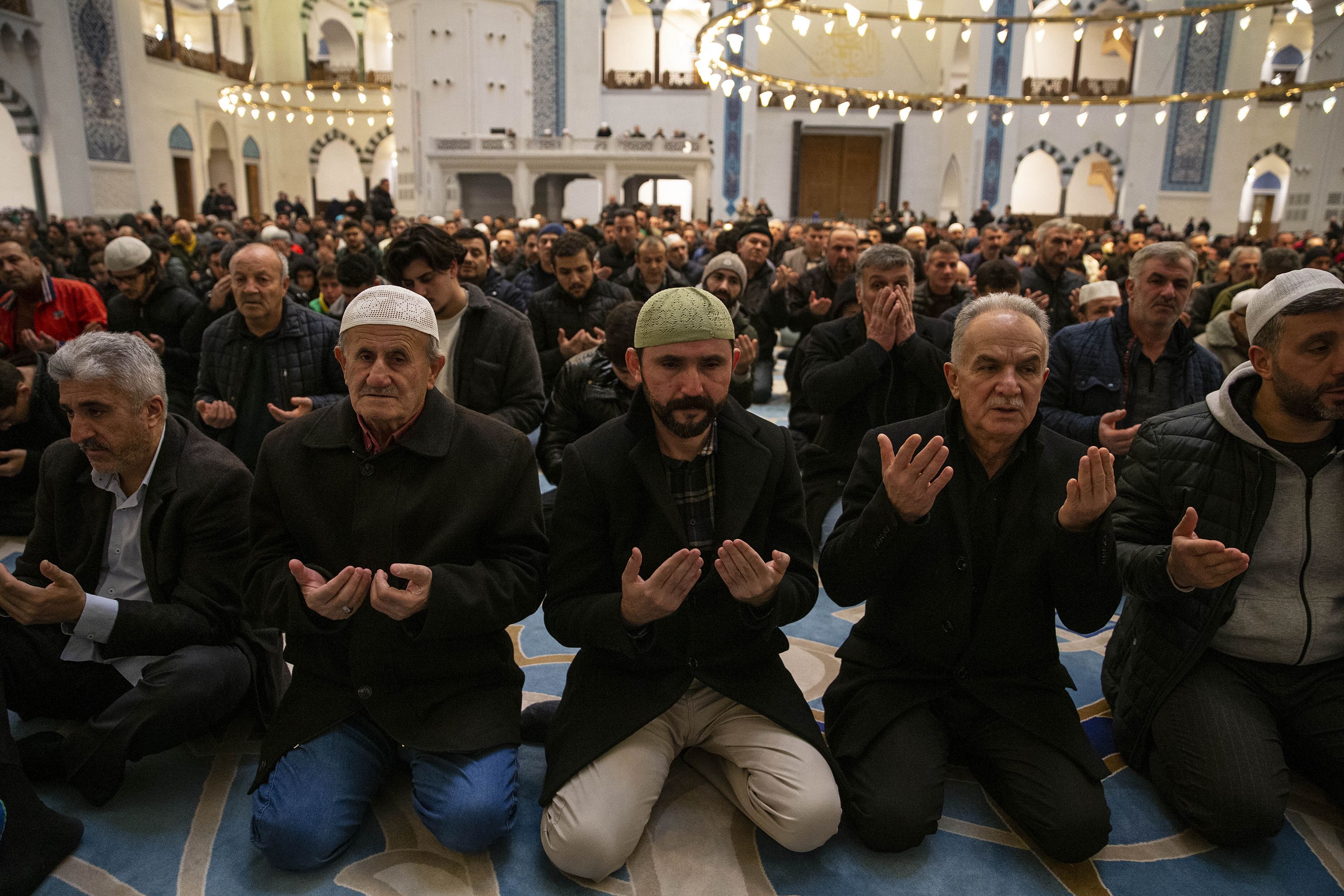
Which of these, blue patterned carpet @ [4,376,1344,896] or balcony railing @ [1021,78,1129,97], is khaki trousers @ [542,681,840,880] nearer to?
blue patterned carpet @ [4,376,1344,896]

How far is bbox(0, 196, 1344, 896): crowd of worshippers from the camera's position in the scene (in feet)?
6.60

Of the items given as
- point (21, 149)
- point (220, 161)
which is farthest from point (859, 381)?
point (220, 161)

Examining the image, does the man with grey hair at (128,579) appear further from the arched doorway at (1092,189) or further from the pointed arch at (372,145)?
the pointed arch at (372,145)

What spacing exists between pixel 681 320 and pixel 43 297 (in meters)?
4.12

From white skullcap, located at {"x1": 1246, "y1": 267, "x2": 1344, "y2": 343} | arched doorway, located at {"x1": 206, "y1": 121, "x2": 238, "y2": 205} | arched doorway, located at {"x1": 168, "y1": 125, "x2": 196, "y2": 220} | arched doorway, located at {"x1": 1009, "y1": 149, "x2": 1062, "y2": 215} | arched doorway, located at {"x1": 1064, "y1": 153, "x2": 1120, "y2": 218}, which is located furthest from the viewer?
arched doorway, located at {"x1": 1009, "y1": 149, "x2": 1062, "y2": 215}

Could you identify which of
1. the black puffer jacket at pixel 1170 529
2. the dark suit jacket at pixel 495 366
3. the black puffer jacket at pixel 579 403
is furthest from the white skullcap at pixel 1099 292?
the dark suit jacket at pixel 495 366

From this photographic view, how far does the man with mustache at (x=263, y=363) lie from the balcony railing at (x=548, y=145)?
1686cm

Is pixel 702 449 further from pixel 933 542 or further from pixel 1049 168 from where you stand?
pixel 1049 168

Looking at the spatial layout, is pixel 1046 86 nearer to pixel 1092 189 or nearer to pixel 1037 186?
pixel 1037 186

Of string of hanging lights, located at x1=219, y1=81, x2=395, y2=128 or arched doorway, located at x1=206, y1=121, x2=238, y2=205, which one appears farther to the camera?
arched doorway, located at x1=206, y1=121, x2=238, y2=205

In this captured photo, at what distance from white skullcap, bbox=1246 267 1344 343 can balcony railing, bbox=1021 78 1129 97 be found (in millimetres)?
21387

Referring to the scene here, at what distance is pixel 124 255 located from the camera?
4430 millimetres

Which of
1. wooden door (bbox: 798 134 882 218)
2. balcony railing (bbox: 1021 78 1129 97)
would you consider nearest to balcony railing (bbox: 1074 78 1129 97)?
balcony railing (bbox: 1021 78 1129 97)

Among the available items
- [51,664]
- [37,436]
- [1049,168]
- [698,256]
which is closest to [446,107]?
[698,256]
